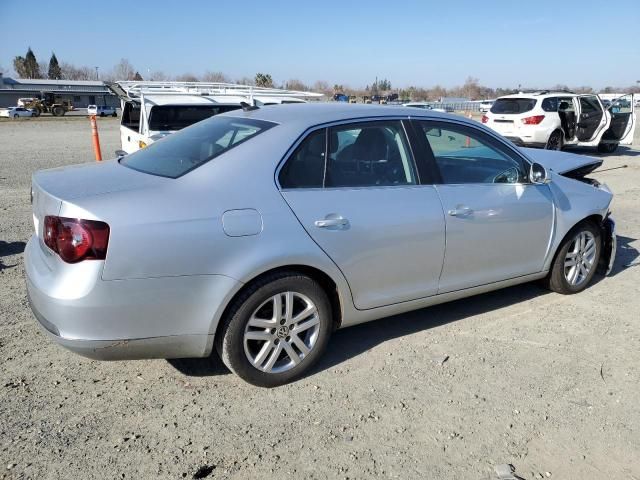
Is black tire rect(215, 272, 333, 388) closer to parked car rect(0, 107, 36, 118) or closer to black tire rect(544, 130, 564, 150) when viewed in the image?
black tire rect(544, 130, 564, 150)

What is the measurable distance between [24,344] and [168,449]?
1604 mm

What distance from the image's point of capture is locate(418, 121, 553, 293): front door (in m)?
3.70

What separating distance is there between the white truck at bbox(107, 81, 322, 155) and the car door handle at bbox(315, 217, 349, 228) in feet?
17.6

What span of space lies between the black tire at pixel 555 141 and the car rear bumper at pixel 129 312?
44.9 ft

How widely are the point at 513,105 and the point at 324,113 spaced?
513 inches

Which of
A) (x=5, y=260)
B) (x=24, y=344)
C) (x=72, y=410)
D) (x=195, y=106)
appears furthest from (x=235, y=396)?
(x=195, y=106)

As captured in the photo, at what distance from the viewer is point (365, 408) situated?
3.02 metres

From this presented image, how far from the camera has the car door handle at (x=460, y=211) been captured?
3.62m

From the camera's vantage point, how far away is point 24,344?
3.61 metres

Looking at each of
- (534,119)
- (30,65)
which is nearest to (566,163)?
(534,119)

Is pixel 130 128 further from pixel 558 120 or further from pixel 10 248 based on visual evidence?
pixel 558 120

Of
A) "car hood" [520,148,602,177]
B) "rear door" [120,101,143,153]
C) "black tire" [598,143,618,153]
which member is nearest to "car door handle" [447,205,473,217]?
"car hood" [520,148,602,177]

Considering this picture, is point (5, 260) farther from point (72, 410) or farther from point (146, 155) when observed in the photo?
point (72, 410)

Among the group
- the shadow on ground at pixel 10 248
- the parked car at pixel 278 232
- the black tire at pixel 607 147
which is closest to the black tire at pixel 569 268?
the parked car at pixel 278 232
